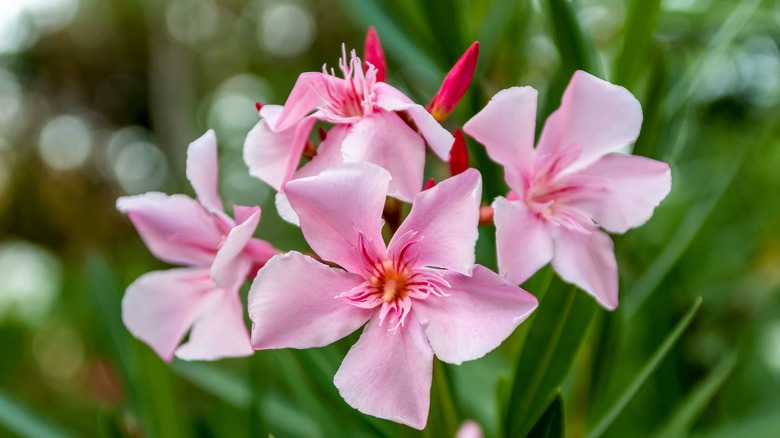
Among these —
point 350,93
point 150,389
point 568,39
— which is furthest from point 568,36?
point 150,389

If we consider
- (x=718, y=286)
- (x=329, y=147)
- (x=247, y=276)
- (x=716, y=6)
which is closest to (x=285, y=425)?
(x=247, y=276)

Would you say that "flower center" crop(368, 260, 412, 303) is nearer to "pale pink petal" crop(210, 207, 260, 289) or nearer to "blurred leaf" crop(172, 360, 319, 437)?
"pale pink petal" crop(210, 207, 260, 289)

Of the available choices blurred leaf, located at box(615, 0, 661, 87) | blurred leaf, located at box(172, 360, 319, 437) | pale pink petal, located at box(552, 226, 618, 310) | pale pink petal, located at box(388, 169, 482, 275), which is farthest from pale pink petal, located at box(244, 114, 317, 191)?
blurred leaf, located at box(172, 360, 319, 437)

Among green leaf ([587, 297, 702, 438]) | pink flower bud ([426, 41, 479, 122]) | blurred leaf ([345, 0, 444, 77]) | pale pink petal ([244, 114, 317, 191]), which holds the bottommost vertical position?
green leaf ([587, 297, 702, 438])

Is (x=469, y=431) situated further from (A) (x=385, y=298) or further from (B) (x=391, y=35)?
(B) (x=391, y=35)

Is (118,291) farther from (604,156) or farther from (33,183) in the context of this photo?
(33,183)

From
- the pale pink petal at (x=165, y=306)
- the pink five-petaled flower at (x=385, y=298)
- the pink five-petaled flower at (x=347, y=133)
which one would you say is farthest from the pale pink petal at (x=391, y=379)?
the pale pink petal at (x=165, y=306)

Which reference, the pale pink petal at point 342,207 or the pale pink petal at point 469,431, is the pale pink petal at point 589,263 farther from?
the pale pink petal at point 469,431
